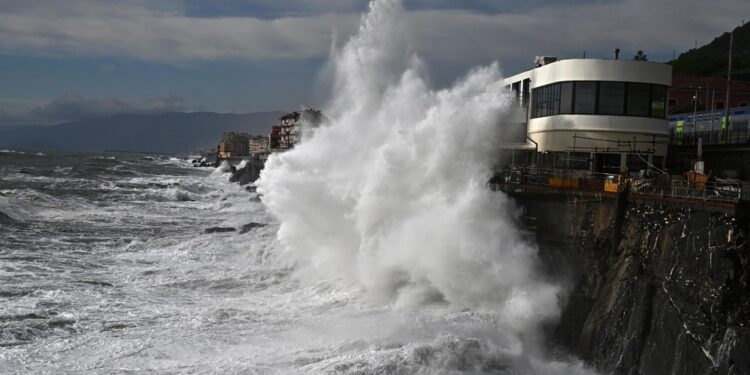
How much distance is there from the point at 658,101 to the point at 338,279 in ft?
33.4

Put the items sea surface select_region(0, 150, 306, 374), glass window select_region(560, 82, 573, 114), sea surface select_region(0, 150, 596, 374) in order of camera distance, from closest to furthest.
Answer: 1. sea surface select_region(0, 150, 596, 374)
2. sea surface select_region(0, 150, 306, 374)
3. glass window select_region(560, 82, 573, 114)

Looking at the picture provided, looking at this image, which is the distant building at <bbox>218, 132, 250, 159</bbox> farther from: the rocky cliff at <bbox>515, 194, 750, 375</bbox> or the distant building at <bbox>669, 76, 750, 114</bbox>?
the rocky cliff at <bbox>515, 194, 750, 375</bbox>

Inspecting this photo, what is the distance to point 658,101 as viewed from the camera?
19906 millimetres

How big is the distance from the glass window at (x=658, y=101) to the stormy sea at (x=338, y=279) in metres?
4.27

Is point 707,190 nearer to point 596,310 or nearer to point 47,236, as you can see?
point 596,310

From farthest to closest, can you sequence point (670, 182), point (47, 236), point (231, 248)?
point (47, 236), point (231, 248), point (670, 182)

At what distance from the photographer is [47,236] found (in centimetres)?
2753

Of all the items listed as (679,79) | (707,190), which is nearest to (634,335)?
(707,190)

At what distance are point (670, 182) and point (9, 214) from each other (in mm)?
30156

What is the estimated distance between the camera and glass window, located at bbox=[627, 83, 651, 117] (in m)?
19.6

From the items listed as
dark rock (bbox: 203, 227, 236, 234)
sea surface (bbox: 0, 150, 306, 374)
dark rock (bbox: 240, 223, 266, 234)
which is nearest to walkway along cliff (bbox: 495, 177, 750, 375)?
sea surface (bbox: 0, 150, 306, 374)

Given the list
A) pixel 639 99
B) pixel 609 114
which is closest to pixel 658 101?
pixel 639 99

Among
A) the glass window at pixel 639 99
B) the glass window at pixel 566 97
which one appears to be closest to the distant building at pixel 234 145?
the glass window at pixel 566 97

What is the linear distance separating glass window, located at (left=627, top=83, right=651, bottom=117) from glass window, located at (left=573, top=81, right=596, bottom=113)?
0.98 metres
